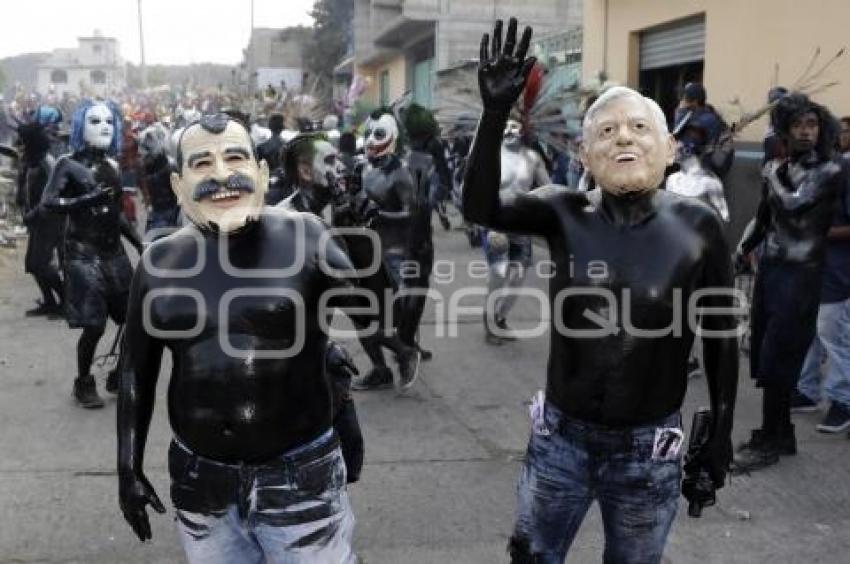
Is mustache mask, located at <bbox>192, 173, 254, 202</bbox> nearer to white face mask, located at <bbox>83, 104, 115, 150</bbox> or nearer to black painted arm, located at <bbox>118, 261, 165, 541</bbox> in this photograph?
black painted arm, located at <bbox>118, 261, 165, 541</bbox>

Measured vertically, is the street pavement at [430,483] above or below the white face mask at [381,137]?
below

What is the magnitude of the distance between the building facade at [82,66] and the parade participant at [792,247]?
89028 millimetres

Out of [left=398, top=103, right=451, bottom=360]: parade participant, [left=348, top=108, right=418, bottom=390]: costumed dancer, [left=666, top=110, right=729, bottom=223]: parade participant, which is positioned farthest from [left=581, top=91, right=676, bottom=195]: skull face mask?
[left=398, top=103, right=451, bottom=360]: parade participant

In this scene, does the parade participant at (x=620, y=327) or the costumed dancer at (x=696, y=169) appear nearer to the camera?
the parade participant at (x=620, y=327)

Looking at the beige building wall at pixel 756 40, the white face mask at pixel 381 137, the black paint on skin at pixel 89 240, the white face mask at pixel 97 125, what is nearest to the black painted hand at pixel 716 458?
the white face mask at pixel 381 137

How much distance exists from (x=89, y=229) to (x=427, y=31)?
773 inches

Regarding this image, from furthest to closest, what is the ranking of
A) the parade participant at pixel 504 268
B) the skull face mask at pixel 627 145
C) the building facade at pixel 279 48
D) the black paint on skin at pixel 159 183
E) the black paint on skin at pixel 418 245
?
the building facade at pixel 279 48, the black paint on skin at pixel 159 183, the parade participant at pixel 504 268, the black paint on skin at pixel 418 245, the skull face mask at pixel 627 145

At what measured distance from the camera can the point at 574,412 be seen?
2.47m

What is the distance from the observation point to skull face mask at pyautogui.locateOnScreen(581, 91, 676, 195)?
93.8 inches

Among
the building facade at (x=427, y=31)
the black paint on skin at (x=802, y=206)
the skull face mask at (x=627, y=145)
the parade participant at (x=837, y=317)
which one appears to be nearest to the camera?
the skull face mask at (x=627, y=145)

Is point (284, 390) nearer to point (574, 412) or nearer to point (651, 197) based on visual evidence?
point (574, 412)

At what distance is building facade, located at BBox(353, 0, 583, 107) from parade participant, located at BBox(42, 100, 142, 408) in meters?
→ 12.4

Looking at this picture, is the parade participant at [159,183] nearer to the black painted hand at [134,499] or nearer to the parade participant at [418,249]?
the parade participant at [418,249]

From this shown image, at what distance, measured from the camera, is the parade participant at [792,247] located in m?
4.51
